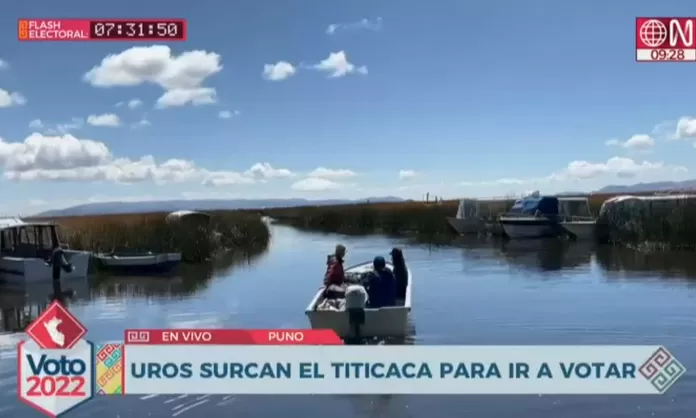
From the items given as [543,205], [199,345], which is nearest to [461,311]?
[199,345]

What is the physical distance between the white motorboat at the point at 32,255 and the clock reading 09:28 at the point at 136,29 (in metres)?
5.16

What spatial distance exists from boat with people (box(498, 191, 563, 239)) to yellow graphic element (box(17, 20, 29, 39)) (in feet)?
43.6

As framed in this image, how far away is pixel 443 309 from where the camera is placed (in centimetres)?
755

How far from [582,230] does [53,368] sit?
12.6 m

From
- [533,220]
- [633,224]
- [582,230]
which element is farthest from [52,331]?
[533,220]

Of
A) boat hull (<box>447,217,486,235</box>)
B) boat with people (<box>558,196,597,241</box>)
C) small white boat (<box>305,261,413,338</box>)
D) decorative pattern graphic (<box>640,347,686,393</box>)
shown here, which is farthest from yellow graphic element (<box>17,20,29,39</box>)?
boat hull (<box>447,217,486,235</box>)

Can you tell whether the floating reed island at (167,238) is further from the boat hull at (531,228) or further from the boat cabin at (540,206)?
the boat hull at (531,228)

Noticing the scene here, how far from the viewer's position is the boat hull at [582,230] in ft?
46.1

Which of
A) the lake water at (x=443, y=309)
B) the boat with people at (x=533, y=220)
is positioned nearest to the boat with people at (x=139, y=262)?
the lake water at (x=443, y=309)

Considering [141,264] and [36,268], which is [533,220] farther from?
[36,268]

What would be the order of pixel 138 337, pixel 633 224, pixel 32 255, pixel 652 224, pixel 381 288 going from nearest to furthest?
pixel 138 337 < pixel 381 288 < pixel 32 255 < pixel 652 224 < pixel 633 224

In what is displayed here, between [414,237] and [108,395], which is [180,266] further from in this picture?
[108,395]

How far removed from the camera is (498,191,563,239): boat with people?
54.9ft

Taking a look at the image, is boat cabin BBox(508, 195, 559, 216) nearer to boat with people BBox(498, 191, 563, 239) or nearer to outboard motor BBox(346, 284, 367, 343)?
boat with people BBox(498, 191, 563, 239)
